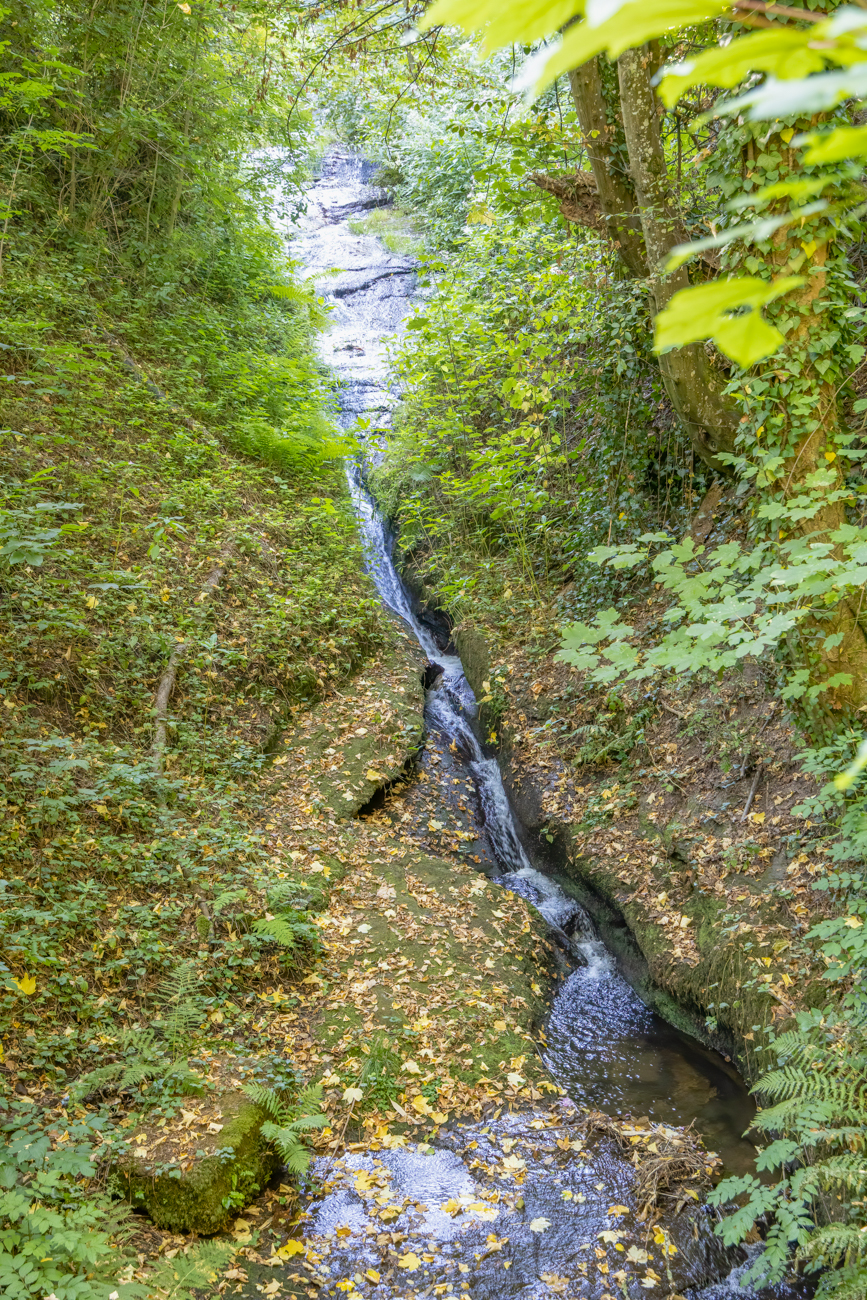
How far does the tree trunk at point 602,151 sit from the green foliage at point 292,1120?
247 inches

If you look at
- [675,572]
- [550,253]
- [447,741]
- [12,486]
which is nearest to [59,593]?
[12,486]

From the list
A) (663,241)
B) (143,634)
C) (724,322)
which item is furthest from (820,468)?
(143,634)

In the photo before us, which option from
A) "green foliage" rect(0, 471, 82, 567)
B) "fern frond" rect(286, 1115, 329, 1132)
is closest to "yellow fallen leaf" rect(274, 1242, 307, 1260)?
"fern frond" rect(286, 1115, 329, 1132)

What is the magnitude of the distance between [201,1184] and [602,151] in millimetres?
7209

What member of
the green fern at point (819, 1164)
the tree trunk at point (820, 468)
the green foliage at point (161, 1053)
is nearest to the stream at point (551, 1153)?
the green fern at point (819, 1164)

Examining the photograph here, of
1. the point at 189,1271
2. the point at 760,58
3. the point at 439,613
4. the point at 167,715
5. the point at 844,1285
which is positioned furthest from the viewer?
the point at 439,613

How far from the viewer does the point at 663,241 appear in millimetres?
5023

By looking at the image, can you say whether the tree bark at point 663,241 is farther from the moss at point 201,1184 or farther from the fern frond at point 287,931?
the moss at point 201,1184

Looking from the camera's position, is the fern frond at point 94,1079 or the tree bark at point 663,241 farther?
the tree bark at point 663,241

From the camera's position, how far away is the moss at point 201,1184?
349cm

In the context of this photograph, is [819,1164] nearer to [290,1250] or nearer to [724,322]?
[290,1250]

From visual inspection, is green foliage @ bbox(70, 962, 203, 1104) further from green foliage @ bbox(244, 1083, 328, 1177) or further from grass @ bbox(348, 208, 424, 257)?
grass @ bbox(348, 208, 424, 257)

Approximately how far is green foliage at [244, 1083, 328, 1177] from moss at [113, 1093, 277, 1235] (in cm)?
15

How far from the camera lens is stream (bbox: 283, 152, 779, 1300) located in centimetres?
349
